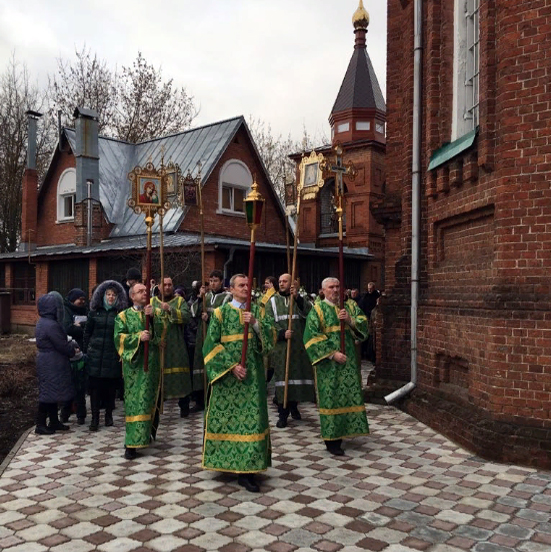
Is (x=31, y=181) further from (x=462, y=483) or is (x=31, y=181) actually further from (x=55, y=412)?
(x=462, y=483)

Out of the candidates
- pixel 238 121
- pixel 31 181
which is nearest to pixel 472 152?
pixel 238 121

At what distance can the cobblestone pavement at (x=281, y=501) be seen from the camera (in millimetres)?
4539

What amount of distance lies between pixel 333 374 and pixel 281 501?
1.98m

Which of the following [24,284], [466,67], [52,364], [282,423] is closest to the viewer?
[52,364]

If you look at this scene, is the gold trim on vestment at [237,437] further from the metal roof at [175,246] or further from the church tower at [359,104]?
the church tower at [359,104]

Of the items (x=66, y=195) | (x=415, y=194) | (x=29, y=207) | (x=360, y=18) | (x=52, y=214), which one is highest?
(x=360, y=18)

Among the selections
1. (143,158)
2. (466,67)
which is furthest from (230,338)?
(143,158)

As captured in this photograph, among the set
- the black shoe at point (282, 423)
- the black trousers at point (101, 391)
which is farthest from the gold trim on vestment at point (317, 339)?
the black trousers at point (101, 391)

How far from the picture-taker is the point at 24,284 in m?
24.1

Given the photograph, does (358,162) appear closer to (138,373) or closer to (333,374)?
(333,374)

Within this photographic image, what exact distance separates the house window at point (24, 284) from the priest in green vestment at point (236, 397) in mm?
19529

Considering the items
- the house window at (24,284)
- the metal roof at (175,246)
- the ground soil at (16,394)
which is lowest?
the ground soil at (16,394)

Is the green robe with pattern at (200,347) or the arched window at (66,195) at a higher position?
the arched window at (66,195)

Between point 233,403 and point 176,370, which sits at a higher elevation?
point 233,403
